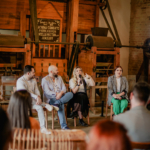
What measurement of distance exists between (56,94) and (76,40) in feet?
6.74

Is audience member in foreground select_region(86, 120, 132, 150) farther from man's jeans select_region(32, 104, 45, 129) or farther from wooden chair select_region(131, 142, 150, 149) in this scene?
man's jeans select_region(32, 104, 45, 129)

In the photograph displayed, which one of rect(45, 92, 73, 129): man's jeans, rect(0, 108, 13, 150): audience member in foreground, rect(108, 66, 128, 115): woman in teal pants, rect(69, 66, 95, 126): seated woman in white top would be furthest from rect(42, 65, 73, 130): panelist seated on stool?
rect(0, 108, 13, 150): audience member in foreground

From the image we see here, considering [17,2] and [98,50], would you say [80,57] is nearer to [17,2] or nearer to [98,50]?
[98,50]

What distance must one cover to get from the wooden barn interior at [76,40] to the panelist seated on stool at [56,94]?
0.50 meters

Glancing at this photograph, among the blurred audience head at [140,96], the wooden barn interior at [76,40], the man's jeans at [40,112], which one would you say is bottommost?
the man's jeans at [40,112]

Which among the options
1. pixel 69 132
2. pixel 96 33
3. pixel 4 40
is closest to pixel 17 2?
pixel 4 40

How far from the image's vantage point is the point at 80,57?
6.62m

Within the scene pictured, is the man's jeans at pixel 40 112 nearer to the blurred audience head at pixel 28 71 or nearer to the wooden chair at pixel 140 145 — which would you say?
the blurred audience head at pixel 28 71

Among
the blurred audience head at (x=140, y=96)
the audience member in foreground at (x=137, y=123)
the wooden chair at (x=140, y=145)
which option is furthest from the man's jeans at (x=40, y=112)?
the wooden chair at (x=140, y=145)

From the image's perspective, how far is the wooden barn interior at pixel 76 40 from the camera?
18.4ft

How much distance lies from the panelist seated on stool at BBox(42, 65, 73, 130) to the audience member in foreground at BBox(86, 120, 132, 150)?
3.24m

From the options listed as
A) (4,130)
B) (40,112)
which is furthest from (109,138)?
(40,112)

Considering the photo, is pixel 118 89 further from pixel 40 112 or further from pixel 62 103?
pixel 40 112

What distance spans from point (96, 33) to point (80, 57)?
0.85 m
